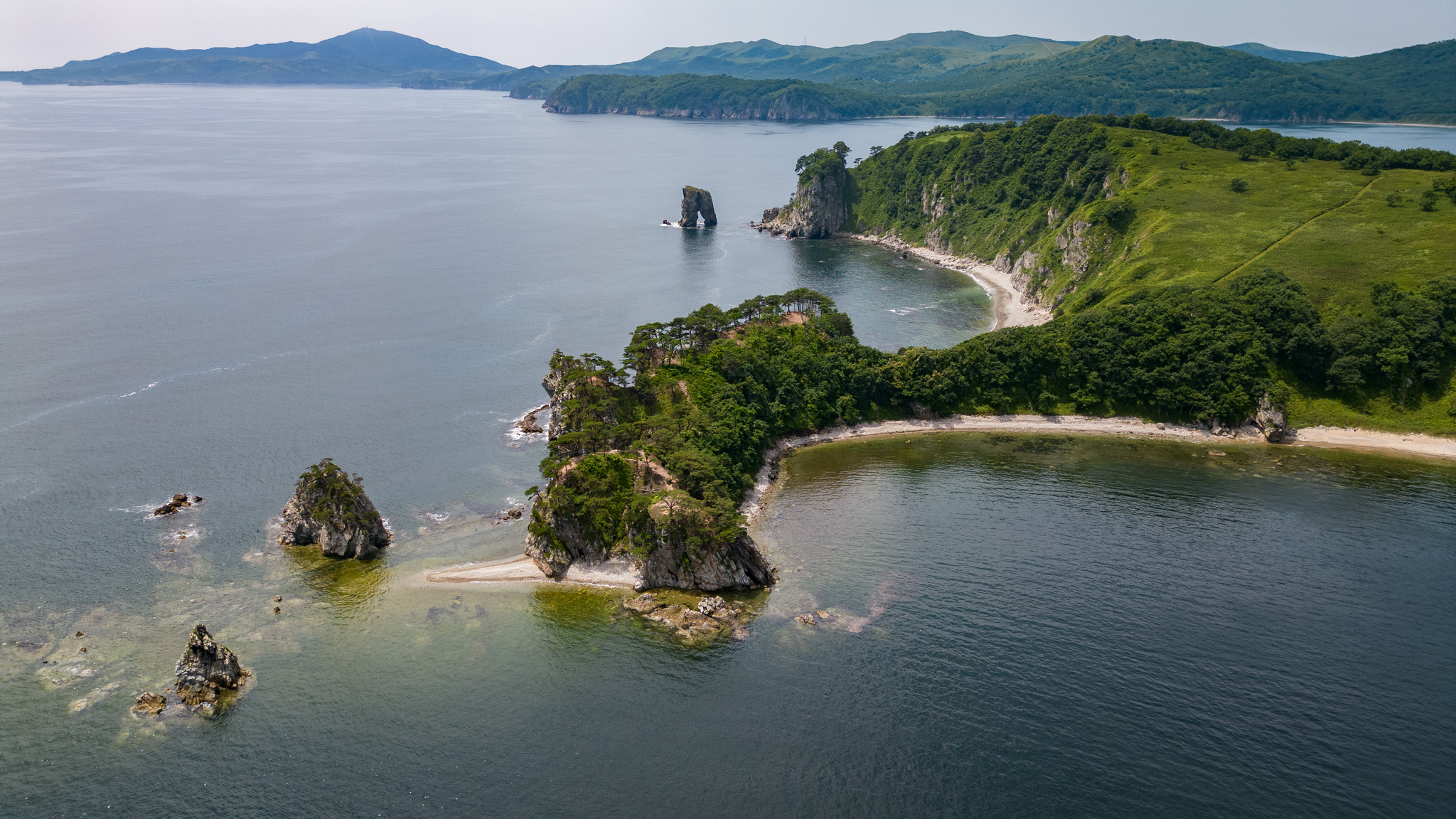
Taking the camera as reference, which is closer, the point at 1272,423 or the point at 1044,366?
the point at 1272,423

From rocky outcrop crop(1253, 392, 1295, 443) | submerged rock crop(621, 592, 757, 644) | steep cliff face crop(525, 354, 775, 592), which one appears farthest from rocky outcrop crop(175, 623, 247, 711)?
rocky outcrop crop(1253, 392, 1295, 443)

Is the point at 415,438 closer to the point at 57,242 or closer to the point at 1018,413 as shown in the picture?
the point at 1018,413

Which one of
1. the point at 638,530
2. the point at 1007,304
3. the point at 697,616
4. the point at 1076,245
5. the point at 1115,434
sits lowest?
the point at 697,616

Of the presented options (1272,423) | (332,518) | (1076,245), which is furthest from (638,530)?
(1076,245)

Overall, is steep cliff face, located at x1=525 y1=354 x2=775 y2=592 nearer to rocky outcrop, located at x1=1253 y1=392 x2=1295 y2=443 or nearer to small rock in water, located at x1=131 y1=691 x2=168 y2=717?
small rock in water, located at x1=131 y1=691 x2=168 y2=717

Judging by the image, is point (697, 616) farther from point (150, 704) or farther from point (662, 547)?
point (150, 704)

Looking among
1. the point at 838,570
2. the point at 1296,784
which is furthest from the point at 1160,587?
the point at 838,570
